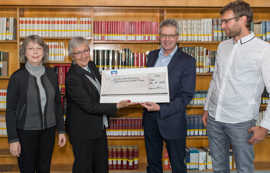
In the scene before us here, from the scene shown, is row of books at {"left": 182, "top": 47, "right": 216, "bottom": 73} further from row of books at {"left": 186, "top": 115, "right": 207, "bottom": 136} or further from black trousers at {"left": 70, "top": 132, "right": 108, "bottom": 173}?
black trousers at {"left": 70, "top": 132, "right": 108, "bottom": 173}

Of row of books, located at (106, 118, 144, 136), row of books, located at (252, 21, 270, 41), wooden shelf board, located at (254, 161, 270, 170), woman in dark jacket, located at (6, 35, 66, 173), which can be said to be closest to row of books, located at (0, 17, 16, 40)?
woman in dark jacket, located at (6, 35, 66, 173)

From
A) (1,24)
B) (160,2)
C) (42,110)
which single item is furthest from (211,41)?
(1,24)

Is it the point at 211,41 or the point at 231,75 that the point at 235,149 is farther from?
the point at 211,41

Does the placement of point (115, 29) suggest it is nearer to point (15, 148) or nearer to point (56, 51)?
A: point (56, 51)

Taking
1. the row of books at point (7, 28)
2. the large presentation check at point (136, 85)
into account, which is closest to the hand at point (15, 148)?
the large presentation check at point (136, 85)

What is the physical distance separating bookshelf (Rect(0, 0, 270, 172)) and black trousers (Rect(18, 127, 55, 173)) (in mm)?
1481

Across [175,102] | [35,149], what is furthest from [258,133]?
[35,149]

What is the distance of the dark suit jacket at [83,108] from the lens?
2115mm

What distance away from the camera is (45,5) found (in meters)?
3.34

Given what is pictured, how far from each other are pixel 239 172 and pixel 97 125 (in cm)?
131

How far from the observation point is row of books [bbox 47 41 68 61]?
3.56 meters

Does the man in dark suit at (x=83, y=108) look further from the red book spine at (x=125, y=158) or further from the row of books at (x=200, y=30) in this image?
the row of books at (x=200, y=30)

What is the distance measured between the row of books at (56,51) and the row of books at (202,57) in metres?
1.84

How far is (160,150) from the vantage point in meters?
2.41
